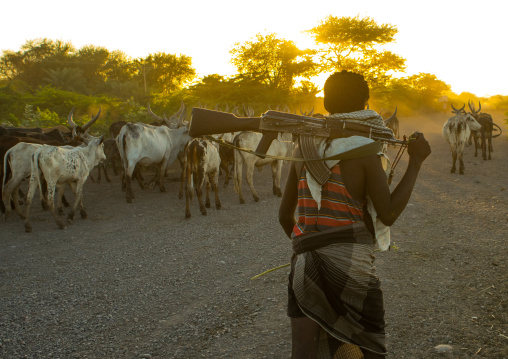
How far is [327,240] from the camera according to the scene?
7.19 ft

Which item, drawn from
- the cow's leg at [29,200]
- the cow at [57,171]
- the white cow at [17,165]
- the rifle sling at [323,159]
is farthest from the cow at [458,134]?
the rifle sling at [323,159]

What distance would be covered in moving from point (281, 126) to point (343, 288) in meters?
0.90

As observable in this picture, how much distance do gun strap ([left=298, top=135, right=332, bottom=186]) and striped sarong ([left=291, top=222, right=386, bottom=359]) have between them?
0.88ft

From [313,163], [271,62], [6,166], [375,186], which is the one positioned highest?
[271,62]

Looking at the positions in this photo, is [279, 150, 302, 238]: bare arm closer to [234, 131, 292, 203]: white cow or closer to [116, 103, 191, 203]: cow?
[234, 131, 292, 203]: white cow

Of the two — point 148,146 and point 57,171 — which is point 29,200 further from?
point 148,146

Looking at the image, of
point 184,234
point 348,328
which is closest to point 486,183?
point 184,234

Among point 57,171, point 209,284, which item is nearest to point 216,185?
point 57,171

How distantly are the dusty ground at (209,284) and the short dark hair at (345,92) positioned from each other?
227 cm

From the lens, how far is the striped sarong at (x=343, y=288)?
7.07ft

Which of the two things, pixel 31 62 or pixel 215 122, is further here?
pixel 31 62

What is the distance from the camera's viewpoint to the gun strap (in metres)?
2.18

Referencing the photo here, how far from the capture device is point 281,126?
239cm

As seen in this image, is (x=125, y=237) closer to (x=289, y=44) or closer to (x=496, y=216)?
(x=496, y=216)
